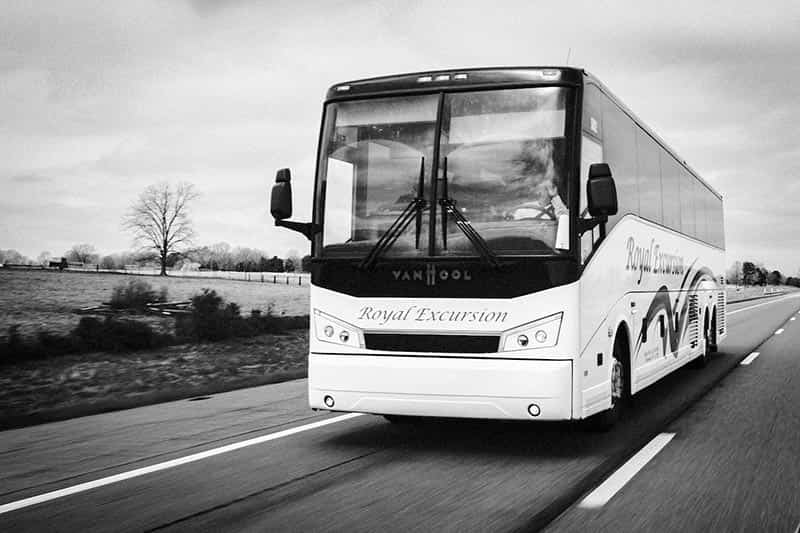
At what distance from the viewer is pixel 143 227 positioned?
80875 millimetres

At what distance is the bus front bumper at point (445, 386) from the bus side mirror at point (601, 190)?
50.5 inches

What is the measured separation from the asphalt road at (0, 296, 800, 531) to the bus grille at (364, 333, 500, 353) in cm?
90

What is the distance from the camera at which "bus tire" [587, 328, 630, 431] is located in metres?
8.16

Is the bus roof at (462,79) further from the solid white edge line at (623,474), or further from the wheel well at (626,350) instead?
the solid white edge line at (623,474)

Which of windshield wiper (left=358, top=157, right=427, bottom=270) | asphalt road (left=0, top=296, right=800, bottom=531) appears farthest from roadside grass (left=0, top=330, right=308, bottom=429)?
windshield wiper (left=358, top=157, right=427, bottom=270)

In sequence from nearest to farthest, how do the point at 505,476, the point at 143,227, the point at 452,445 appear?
the point at 505,476 → the point at 452,445 → the point at 143,227

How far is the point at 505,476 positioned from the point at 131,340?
17.8 meters

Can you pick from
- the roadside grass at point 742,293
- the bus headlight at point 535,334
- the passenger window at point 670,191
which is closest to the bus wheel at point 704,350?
the passenger window at point 670,191

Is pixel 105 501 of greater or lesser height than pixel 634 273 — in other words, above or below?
below

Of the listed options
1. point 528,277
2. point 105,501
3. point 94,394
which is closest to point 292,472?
point 105,501

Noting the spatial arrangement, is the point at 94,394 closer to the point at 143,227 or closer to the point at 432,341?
the point at 432,341

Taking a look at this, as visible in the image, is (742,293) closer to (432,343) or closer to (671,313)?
(671,313)

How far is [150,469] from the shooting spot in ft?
21.7

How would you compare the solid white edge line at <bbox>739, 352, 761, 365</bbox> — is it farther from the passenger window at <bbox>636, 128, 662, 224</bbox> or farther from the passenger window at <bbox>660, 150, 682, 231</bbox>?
the passenger window at <bbox>636, 128, 662, 224</bbox>
